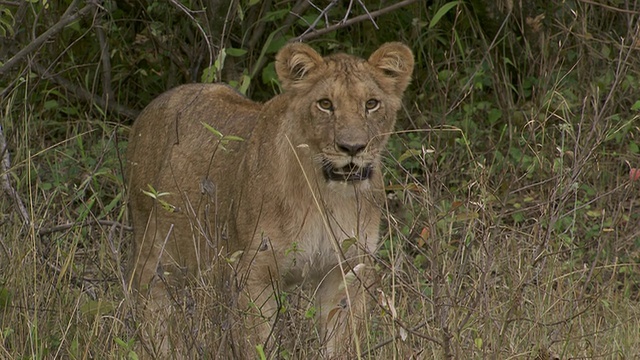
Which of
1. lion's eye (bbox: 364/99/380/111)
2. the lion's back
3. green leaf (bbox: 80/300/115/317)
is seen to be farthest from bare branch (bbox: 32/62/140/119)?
green leaf (bbox: 80/300/115/317)

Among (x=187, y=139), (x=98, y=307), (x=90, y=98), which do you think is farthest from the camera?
(x=90, y=98)

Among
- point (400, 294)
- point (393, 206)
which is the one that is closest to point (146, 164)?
point (400, 294)

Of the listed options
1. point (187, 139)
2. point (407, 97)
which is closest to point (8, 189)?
point (187, 139)

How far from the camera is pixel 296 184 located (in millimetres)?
4711

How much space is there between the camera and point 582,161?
3969mm

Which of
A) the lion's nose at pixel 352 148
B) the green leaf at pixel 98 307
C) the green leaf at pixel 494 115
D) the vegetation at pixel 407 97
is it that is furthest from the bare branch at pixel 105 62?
the green leaf at pixel 98 307

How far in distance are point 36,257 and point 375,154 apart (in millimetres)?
1241

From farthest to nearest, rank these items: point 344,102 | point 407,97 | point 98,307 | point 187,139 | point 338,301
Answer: point 407,97 → point 187,139 → point 338,301 → point 344,102 → point 98,307

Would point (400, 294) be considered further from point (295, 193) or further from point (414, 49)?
point (414, 49)

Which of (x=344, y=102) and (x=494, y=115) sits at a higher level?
(x=344, y=102)

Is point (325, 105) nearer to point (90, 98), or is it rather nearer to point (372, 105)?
point (372, 105)

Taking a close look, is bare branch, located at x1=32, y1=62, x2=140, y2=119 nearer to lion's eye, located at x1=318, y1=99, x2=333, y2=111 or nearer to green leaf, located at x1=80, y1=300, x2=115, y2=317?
lion's eye, located at x1=318, y1=99, x2=333, y2=111

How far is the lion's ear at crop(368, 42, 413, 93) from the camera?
4.76 metres

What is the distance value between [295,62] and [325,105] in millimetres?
259
